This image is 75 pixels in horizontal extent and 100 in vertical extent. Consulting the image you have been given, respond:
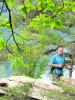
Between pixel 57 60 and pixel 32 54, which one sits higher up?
pixel 57 60

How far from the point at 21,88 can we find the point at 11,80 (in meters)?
2.30

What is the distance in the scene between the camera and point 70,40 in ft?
63.1

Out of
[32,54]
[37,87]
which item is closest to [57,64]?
[37,87]

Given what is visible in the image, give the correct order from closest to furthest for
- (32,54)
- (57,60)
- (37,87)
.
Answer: (57,60)
(37,87)
(32,54)

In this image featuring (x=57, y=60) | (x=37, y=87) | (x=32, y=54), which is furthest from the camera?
(x=32, y=54)

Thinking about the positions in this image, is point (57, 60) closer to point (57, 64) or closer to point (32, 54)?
point (57, 64)

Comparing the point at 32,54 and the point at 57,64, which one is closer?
the point at 57,64

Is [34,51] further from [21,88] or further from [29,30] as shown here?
[21,88]

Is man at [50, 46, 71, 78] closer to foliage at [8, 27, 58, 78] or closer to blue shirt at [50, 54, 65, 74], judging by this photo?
blue shirt at [50, 54, 65, 74]

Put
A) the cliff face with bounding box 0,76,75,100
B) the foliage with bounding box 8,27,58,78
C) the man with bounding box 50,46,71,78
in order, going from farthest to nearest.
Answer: the foliage with bounding box 8,27,58,78
the cliff face with bounding box 0,76,75,100
the man with bounding box 50,46,71,78

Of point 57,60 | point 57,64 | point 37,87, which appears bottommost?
point 37,87

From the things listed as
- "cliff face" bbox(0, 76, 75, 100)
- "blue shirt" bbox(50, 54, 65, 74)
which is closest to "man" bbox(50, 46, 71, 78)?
"blue shirt" bbox(50, 54, 65, 74)

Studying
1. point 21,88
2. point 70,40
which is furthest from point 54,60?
point 70,40

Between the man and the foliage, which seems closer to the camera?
the man
